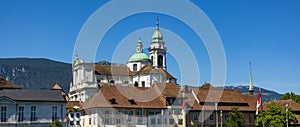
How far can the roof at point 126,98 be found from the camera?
73125 mm

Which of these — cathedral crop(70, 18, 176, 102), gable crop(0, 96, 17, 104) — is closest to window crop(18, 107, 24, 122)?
gable crop(0, 96, 17, 104)

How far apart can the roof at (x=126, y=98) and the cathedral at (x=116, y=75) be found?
33.9 meters

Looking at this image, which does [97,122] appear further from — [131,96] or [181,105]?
[181,105]

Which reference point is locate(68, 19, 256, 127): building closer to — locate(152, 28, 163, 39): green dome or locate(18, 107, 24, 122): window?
locate(18, 107, 24, 122): window

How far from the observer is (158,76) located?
117m

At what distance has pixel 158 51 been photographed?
5586 inches

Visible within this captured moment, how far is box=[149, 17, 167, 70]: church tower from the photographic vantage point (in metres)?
142

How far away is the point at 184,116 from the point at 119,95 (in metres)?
12.1

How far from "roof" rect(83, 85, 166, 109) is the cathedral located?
33.9 m

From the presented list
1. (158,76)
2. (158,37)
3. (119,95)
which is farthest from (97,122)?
(158,37)

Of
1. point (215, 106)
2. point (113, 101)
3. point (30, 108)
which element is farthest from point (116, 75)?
point (30, 108)

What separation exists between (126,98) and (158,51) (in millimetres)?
66705

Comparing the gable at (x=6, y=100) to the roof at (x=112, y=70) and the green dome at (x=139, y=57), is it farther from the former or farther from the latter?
the green dome at (x=139, y=57)

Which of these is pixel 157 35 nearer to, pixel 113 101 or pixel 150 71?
pixel 150 71
